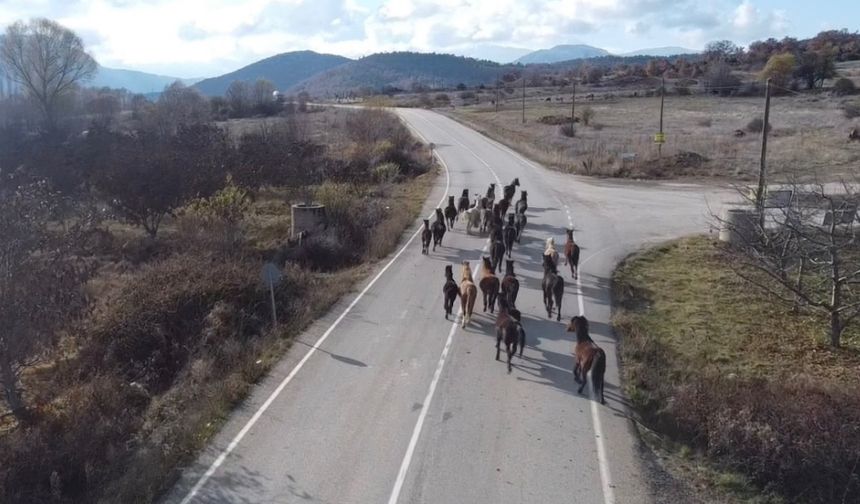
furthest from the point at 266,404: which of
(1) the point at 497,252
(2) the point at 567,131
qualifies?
(2) the point at 567,131

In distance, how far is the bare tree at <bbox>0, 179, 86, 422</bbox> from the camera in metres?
13.8

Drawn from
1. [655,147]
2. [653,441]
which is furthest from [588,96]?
[653,441]

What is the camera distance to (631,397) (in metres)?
13.1

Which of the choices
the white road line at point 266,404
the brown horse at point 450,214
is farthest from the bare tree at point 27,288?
the brown horse at point 450,214

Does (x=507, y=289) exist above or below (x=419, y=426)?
above

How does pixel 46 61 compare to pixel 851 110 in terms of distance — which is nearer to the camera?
pixel 851 110

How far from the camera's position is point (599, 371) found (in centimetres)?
1262

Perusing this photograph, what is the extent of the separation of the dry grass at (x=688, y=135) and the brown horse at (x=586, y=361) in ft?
66.9

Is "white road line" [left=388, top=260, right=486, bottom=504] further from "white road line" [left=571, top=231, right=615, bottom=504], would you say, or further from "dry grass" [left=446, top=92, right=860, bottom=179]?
"dry grass" [left=446, top=92, right=860, bottom=179]

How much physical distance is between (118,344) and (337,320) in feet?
18.1

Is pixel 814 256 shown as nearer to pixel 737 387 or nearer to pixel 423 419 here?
pixel 737 387

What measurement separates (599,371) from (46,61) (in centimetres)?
8314

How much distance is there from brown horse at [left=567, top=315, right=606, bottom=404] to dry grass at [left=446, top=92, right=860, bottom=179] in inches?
803

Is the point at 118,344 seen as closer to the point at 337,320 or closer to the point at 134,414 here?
the point at 134,414
